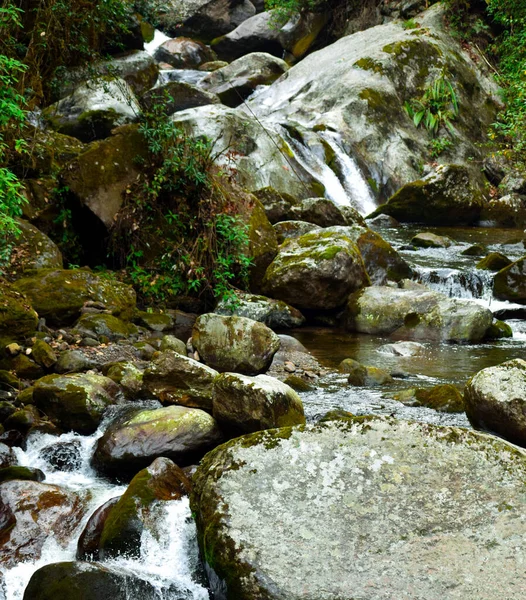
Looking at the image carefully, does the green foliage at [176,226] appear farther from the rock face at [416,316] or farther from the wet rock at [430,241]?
the wet rock at [430,241]

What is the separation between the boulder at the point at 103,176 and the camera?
28.7 ft

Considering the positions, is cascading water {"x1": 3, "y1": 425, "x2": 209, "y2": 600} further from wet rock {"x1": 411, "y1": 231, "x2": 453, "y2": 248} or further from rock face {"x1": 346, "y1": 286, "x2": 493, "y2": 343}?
wet rock {"x1": 411, "y1": 231, "x2": 453, "y2": 248}

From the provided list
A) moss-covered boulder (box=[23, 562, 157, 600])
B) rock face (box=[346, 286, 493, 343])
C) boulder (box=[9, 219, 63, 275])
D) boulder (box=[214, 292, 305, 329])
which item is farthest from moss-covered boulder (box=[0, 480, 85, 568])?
rock face (box=[346, 286, 493, 343])

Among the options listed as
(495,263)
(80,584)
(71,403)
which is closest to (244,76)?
(495,263)

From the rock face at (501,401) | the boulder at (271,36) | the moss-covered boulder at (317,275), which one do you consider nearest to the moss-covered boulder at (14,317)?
the moss-covered boulder at (317,275)

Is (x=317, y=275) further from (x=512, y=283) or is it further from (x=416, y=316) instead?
(x=512, y=283)

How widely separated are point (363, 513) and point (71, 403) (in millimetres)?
2742

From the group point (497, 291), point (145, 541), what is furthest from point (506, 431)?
point (497, 291)

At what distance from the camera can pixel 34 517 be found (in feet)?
12.3

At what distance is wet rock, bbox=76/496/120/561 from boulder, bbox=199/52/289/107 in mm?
20173

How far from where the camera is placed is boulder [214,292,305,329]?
8672 mm

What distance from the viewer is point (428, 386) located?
6555 mm

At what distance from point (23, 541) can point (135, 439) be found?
3.47ft

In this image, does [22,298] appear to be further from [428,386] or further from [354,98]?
[354,98]
